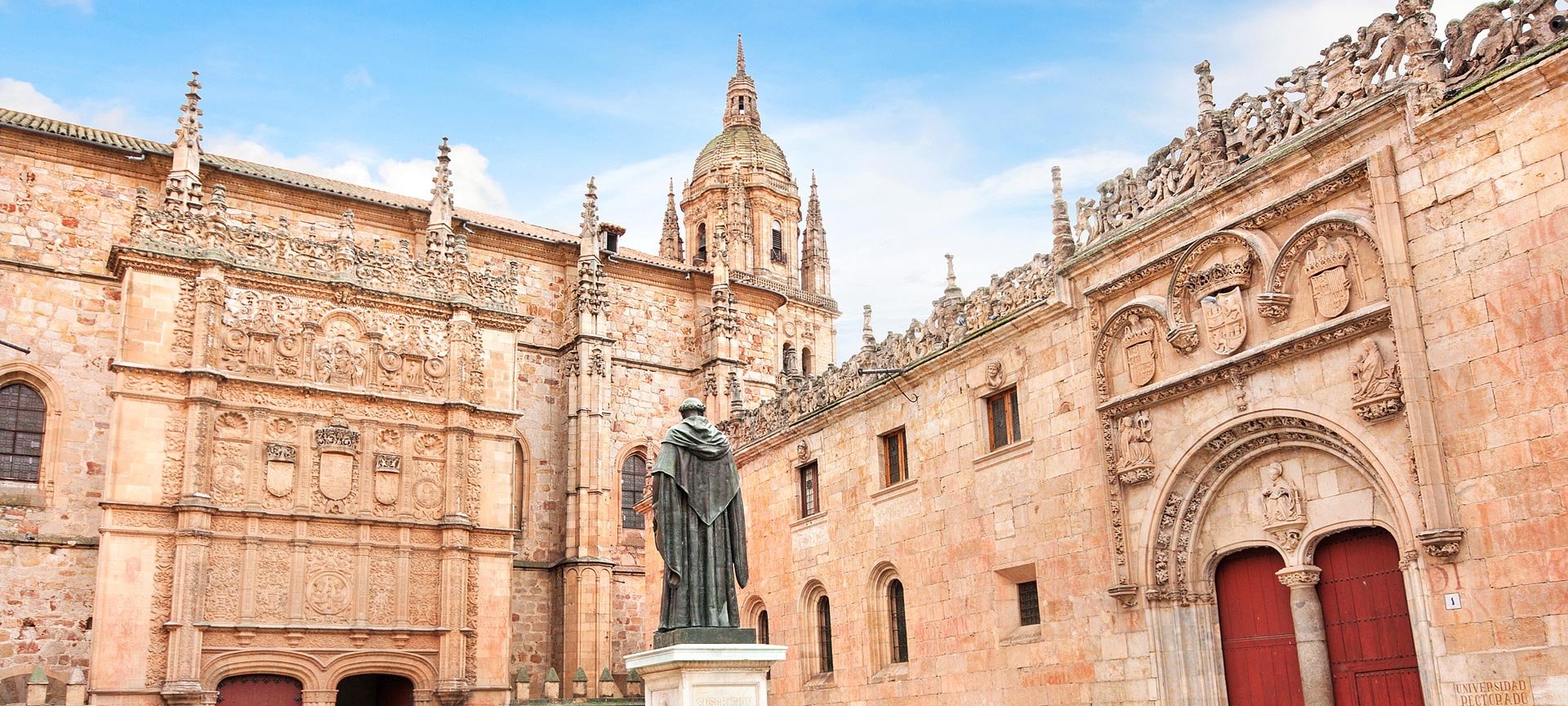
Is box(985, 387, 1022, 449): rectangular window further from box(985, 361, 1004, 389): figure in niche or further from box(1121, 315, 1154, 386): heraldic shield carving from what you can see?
box(1121, 315, 1154, 386): heraldic shield carving

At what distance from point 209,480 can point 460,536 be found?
498 centimetres

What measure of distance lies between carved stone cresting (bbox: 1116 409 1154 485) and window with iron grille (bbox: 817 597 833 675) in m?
8.05

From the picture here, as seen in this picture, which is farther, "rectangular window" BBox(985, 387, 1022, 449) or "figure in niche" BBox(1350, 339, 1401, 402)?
"rectangular window" BBox(985, 387, 1022, 449)

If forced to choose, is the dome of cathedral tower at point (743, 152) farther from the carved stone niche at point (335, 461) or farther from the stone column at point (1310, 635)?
the stone column at point (1310, 635)

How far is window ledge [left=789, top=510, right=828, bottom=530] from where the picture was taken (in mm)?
22047

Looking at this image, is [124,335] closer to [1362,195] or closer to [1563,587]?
[1362,195]

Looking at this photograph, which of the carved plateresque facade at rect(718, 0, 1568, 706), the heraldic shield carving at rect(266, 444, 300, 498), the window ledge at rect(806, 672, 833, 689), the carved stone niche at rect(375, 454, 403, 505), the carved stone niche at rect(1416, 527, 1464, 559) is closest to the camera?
the carved plateresque facade at rect(718, 0, 1568, 706)

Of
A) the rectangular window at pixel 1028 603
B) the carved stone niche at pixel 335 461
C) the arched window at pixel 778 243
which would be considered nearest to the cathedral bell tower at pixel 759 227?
the arched window at pixel 778 243

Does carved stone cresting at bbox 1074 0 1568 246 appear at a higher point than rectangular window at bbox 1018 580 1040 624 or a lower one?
higher

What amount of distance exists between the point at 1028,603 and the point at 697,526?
8.23 m

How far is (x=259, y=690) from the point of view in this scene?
77.3 ft

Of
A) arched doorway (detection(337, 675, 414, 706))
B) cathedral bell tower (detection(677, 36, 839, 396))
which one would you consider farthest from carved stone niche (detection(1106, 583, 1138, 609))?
cathedral bell tower (detection(677, 36, 839, 396))

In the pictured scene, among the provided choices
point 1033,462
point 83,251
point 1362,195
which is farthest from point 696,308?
point 1362,195

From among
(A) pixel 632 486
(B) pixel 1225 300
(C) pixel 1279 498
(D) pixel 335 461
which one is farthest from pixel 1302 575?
(A) pixel 632 486
